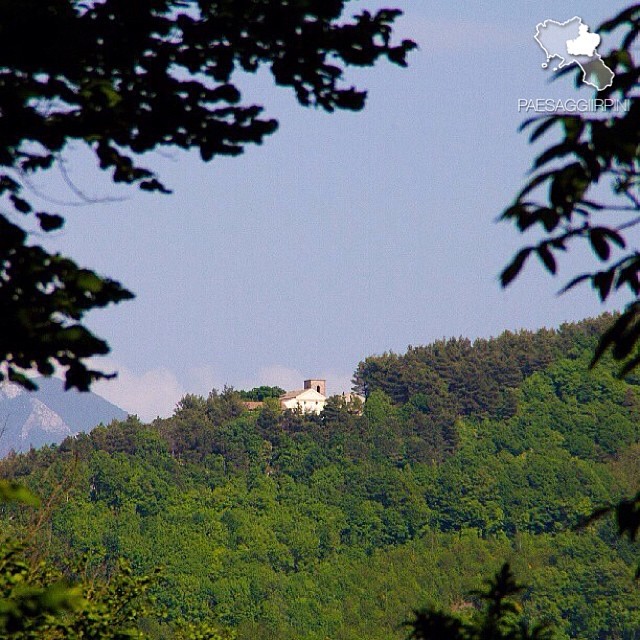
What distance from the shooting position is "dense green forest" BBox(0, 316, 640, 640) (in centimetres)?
8306

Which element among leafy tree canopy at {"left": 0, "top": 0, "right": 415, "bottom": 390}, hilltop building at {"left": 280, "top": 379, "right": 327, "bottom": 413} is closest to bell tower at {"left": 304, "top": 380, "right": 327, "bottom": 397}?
hilltop building at {"left": 280, "top": 379, "right": 327, "bottom": 413}

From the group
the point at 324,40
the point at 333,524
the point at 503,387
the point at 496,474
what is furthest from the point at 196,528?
the point at 324,40

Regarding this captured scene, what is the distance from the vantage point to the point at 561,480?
318 ft

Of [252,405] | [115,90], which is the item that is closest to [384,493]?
[252,405]

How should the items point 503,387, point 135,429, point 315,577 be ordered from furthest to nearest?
1. point 503,387
2. point 135,429
3. point 315,577

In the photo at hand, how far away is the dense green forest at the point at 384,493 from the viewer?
83062 millimetres

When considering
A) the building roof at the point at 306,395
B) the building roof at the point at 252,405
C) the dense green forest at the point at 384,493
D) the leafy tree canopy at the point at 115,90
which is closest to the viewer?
the leafy tree canopy at the point at 115,90

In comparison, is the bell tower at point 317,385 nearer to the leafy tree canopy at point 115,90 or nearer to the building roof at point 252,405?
the building roof at point 252,405

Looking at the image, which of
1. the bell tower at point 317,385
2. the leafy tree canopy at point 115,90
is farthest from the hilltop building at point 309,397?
the leafy tree canopy at point 115,90

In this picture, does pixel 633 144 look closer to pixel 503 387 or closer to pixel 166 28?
pixel 166 28

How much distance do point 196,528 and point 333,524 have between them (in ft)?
31.4

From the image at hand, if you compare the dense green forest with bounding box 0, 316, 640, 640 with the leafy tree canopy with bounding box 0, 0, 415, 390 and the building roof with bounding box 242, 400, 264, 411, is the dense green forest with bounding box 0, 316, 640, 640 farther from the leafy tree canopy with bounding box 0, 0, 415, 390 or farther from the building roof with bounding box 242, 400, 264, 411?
the leafy tree canopy with bounding box 0, 0, 415, 390

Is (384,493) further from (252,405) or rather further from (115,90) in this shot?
(115,90)

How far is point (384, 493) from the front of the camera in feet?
322
